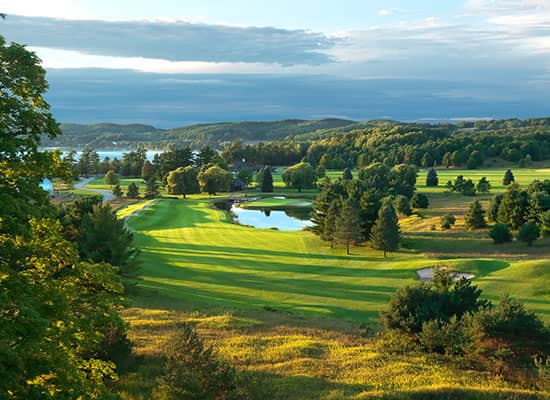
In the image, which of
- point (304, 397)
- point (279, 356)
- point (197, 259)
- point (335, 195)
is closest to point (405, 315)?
point (279, 356)

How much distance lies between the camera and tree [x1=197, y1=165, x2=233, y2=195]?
4769 inches

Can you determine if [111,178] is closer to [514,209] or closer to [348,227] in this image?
[348,227]

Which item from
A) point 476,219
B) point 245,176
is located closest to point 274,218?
point 476,219

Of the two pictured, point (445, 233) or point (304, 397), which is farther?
point (445, 233)

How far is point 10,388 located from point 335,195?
61.5 metres

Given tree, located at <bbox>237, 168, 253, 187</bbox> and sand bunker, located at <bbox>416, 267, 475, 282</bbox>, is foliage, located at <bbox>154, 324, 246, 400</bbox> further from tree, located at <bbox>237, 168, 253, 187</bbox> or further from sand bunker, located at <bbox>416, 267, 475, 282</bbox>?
tree, located at <bbox>237, 168, 253, 187</bbox>

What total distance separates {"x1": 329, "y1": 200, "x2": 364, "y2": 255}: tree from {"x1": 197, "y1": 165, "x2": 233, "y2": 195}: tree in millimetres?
68743

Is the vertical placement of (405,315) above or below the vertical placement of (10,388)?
below

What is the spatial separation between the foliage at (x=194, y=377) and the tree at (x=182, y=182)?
10844 cm

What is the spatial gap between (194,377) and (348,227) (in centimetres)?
4174

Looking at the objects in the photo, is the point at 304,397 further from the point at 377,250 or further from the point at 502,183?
the point at 502,183

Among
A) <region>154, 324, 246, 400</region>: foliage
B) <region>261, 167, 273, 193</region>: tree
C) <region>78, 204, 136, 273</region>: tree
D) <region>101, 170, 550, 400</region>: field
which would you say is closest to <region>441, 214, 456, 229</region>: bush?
<region>101, 170, 550, 400</region>: field

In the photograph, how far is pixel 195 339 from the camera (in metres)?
15.5

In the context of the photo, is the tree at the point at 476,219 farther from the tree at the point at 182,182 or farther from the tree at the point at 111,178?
the tree at the point at 111,178
